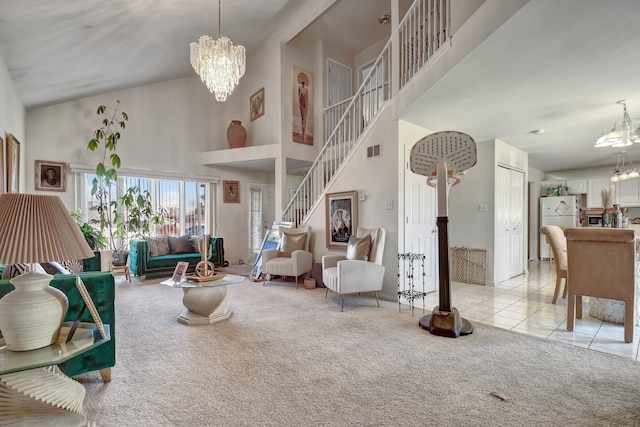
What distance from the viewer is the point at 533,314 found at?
141 inches

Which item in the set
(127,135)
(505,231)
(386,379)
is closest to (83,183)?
(127,135)

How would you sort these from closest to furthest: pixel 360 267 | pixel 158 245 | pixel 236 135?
pixel 360 267, pixel 158 245, pixel 236 135

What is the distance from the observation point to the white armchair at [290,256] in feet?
16.2

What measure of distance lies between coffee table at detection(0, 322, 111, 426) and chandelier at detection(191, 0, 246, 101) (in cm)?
327

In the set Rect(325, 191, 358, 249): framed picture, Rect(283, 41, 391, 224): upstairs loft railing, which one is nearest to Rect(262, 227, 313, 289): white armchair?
Rect(325, 191, 358, 249): framed picture

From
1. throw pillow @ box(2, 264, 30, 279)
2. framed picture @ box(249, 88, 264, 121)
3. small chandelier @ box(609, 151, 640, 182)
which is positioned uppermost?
framed picture @ box(249, 88, 264, 121)

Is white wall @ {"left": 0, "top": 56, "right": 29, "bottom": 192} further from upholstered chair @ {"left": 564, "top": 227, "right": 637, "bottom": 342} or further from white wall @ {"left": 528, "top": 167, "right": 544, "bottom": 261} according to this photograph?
white wall @ {"left": 528, "top": 167, "right": 544, "bottom": 261}

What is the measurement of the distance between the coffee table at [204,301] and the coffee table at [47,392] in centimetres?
155

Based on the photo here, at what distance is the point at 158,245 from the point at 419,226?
463 centimetres

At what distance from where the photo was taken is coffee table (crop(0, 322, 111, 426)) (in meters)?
1.43

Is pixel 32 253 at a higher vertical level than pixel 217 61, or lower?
lower

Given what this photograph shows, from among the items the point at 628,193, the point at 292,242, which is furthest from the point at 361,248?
the point at 628,193

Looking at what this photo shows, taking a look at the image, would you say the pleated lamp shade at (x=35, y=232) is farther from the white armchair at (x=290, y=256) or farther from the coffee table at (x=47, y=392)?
the white armchair at (x=290, y=256)

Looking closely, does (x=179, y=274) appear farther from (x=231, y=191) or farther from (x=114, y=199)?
(x=231, y=191)
